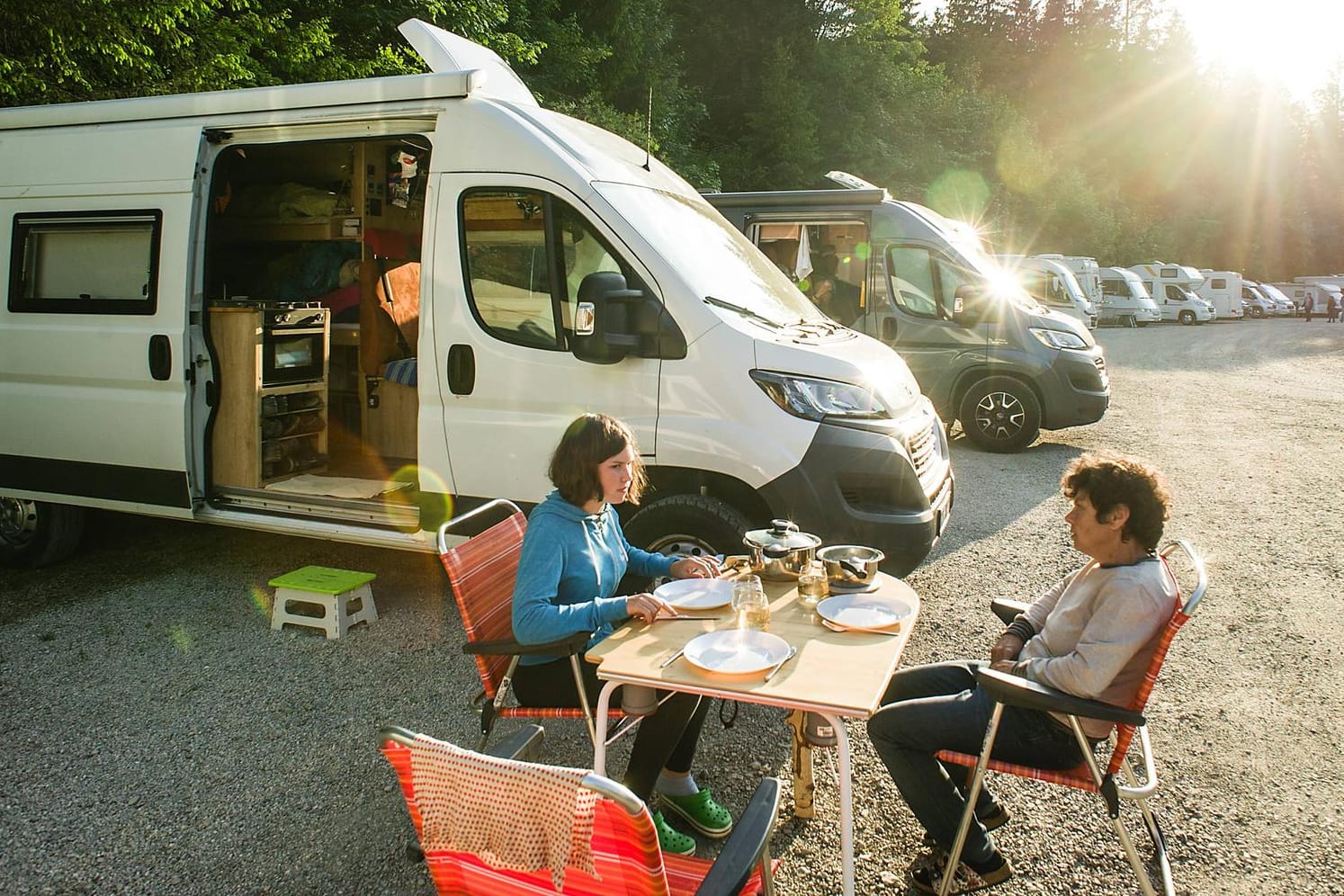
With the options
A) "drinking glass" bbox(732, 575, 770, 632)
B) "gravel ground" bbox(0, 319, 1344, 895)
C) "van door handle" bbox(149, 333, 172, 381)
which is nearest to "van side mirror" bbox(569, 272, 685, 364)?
"gravel ground" bbox(0, 319, 1344, 895)

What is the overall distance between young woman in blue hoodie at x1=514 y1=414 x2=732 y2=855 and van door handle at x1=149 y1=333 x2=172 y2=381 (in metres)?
3.18

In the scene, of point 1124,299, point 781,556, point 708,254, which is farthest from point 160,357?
point 1124,299

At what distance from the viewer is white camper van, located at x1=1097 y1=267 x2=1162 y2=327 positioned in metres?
35.8

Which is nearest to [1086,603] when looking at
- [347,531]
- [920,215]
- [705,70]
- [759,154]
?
[347,531]

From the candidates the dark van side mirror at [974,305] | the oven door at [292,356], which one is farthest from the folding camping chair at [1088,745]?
the dark van side mirror at [974,305]

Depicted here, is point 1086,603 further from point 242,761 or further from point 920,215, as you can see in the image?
point 920,215

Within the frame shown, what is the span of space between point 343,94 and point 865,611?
3710mm

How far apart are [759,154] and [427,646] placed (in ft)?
89.4

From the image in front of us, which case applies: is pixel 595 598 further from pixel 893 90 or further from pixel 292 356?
pixel 893 90

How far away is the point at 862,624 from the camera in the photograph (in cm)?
278

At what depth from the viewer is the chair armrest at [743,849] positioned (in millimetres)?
1717

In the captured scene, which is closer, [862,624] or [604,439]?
[862,624]

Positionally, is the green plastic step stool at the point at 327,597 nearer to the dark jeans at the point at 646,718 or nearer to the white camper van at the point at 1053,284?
the dark jeans at the point at 646,718

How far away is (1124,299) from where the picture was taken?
35.8m
